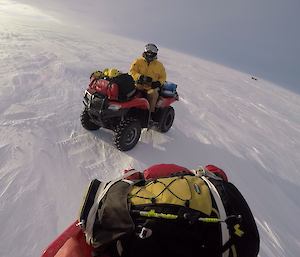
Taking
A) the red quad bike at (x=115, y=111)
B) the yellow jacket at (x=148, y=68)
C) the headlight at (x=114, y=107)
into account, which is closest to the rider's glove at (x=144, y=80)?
the red quad bike at (x=115, y=111)

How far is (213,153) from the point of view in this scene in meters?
3.96

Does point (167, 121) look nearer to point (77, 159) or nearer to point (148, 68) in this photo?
point (148, 68)

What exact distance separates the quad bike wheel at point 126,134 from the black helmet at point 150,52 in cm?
149

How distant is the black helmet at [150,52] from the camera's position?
375 centimetres

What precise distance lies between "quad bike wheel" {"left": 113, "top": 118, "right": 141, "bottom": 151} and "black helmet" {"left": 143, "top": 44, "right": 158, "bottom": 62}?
149 cm

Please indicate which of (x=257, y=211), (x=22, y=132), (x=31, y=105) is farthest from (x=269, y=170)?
(x=31, y=105)

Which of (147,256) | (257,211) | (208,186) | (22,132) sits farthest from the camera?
(22,132)

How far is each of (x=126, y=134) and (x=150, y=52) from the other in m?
1.81

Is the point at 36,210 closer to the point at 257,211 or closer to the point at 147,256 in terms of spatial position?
the point at 147,256

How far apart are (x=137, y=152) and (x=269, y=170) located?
2.84 meters

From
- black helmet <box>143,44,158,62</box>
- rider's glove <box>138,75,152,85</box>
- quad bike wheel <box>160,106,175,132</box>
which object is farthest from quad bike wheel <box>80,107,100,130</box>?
black helmet <box>143,44,158,62</box>

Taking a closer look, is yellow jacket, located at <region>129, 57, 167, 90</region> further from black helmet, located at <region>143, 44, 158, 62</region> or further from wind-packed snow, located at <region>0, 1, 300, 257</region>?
wind-packed snow, located at <region>0, 1, 300, 257</region>

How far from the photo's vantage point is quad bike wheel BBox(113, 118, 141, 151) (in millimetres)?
2982

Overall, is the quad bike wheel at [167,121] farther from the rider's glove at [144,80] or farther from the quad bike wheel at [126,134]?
the quad bike wheel at [126,134]
